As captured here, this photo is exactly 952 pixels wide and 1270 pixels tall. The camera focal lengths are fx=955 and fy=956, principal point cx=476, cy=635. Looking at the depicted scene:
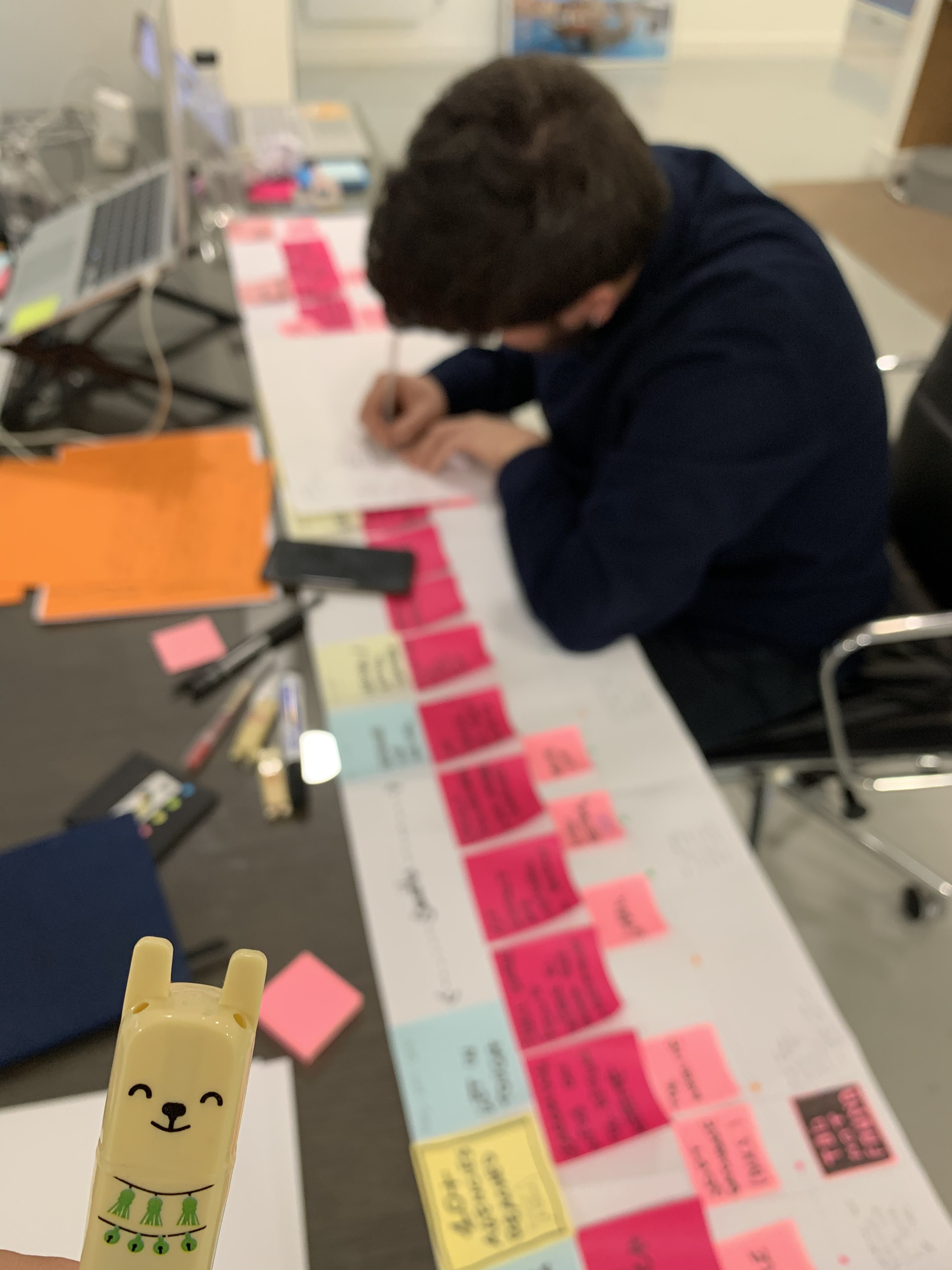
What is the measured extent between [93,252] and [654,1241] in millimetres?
1314

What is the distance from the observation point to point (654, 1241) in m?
0.61

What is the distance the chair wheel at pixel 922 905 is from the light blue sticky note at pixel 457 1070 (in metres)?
1.04

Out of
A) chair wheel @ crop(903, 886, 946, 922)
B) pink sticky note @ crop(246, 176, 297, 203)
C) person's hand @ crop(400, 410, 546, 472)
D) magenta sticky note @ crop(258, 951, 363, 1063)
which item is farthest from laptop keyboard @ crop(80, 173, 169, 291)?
chair wheel @ crop(903, 886, 946, 922)

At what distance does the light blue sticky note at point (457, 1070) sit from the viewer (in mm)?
649

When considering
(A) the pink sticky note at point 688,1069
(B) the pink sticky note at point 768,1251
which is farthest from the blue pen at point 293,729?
(B) the pink sticky note at point 768,1251

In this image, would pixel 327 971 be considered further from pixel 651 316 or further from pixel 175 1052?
pixel 651 316

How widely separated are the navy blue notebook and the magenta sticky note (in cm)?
7

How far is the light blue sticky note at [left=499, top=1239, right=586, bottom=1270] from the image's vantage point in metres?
0.59

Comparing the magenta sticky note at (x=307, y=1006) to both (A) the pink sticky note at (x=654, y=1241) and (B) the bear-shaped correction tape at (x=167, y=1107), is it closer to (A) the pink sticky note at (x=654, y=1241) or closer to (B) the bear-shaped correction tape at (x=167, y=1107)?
(A) the pink sticky note at (x=654, y=1241)

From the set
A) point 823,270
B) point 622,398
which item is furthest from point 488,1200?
point 823,270

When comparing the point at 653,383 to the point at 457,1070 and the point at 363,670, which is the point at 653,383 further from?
the point at 457,1070

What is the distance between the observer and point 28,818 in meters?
0.80

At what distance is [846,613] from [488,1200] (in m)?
0.83

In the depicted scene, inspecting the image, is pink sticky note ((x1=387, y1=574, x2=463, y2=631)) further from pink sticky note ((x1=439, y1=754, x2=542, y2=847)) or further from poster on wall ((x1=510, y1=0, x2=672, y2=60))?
poster on wall ((x1=510, y1=0, x2=672, y2=60))
